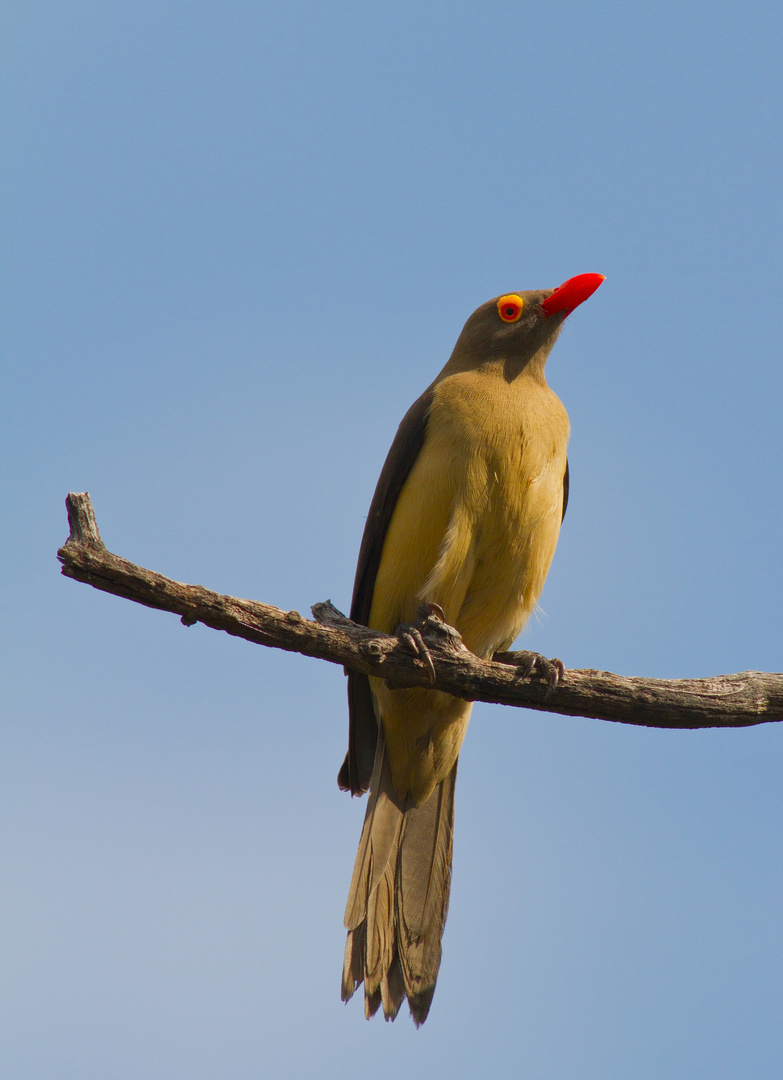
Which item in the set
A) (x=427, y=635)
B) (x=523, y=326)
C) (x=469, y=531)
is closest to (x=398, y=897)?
(x=427, y=635)

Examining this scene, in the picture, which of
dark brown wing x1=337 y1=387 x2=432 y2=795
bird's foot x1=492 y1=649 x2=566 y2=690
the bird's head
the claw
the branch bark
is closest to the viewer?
the branch bark

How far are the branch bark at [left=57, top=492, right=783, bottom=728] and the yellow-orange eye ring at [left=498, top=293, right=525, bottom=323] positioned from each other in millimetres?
2959

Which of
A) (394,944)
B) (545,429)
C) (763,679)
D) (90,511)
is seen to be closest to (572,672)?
(763,679)

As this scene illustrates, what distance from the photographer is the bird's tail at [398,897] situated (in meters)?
6.52

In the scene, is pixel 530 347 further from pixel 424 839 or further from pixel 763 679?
pixel 424 839

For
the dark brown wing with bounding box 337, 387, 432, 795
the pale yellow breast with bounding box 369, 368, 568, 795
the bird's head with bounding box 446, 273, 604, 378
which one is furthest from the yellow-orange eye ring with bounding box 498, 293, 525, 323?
the dark brown wing with bounding box 337, 387, 432, 795

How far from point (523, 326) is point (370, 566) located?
222cm

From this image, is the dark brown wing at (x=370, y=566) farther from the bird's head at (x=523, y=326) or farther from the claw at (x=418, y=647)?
the claw at (x=418, y=647)

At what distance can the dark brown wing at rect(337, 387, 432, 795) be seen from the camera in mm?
6699

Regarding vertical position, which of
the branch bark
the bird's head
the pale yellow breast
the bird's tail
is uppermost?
the bird's head

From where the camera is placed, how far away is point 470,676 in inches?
221

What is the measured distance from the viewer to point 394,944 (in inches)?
261

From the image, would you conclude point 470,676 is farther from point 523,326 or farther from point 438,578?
point 523,326

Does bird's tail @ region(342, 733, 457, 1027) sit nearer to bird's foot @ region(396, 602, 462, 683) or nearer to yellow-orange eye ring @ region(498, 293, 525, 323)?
bird's foot @ region(396, 602, 462, 683)
